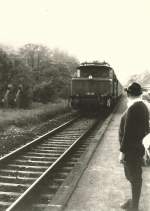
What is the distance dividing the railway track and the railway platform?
21.0 inches

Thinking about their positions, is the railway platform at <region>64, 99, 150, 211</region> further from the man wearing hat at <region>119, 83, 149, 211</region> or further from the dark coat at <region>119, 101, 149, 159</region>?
the dark coat at <region>119, 101, 149, 159</region>

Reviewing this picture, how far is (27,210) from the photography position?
5.64 metres

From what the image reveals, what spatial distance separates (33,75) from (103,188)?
28893mm

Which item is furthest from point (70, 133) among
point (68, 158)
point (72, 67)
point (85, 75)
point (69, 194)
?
point (72, 67)

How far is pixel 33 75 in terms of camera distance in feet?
115

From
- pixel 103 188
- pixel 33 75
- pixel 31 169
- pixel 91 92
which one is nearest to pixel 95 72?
pixel 91 92

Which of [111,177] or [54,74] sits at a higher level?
[54,74]

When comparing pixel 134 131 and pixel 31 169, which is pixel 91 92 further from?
pixel 134 131

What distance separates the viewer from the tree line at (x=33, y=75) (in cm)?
2617

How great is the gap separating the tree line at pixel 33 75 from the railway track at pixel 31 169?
12579 millimetres

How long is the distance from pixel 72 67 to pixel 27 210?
45419 millimetres

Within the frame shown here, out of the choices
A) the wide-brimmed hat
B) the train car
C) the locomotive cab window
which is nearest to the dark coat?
the wide-brimmed hat

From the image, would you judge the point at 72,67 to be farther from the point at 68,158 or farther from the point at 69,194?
the point at 69,194

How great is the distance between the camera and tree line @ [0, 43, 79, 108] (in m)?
26.2
